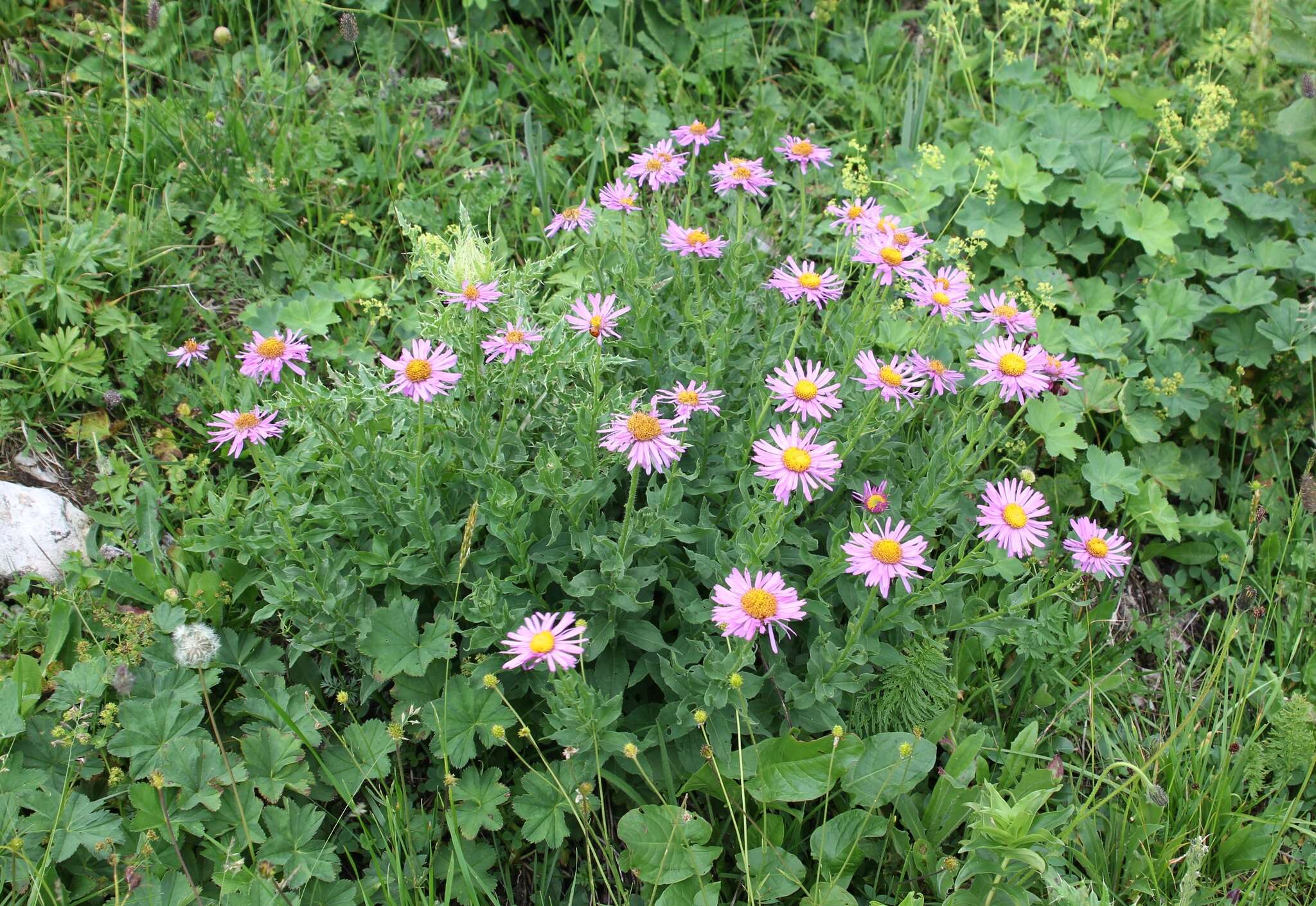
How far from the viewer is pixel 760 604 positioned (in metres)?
1.95

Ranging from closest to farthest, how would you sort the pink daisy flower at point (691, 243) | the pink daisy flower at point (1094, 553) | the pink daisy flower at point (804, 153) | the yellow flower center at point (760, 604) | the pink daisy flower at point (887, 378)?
1. the yellow flower center at point (760, 604)
2. the pink daisy flower at point (887, 378)
3. the pink daisy flower at point (1094, 553)
4. the pink daisy flower at point (691, 243)
5. the pink daisy flower at point (804, 153)

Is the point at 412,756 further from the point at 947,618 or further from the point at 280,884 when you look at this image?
the point at 947,618

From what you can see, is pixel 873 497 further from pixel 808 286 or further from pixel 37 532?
pixel 37 532

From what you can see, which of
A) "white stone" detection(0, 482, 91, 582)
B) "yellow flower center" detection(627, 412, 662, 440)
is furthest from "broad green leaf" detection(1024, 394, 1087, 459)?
"white stone" detection(0, 482, 91, 582)

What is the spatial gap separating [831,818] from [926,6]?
3627mm

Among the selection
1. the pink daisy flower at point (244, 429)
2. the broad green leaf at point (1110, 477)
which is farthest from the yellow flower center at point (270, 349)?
the broad green leaf at point (1110, 477)

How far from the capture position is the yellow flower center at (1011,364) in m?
2.25

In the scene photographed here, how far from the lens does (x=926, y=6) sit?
Result: 175 inches

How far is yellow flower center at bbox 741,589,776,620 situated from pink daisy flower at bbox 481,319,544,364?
0.78m

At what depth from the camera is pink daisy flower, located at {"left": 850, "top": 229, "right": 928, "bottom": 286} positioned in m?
2.45

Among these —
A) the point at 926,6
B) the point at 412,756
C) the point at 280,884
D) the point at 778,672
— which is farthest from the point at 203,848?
the point at 926,6

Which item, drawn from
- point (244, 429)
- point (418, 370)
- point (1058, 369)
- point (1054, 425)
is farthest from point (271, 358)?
point (1054, 425)

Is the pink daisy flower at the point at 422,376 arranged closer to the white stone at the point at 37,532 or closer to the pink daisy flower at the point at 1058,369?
the white stone at the point at 37,532

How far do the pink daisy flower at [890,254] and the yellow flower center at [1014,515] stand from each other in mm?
615
